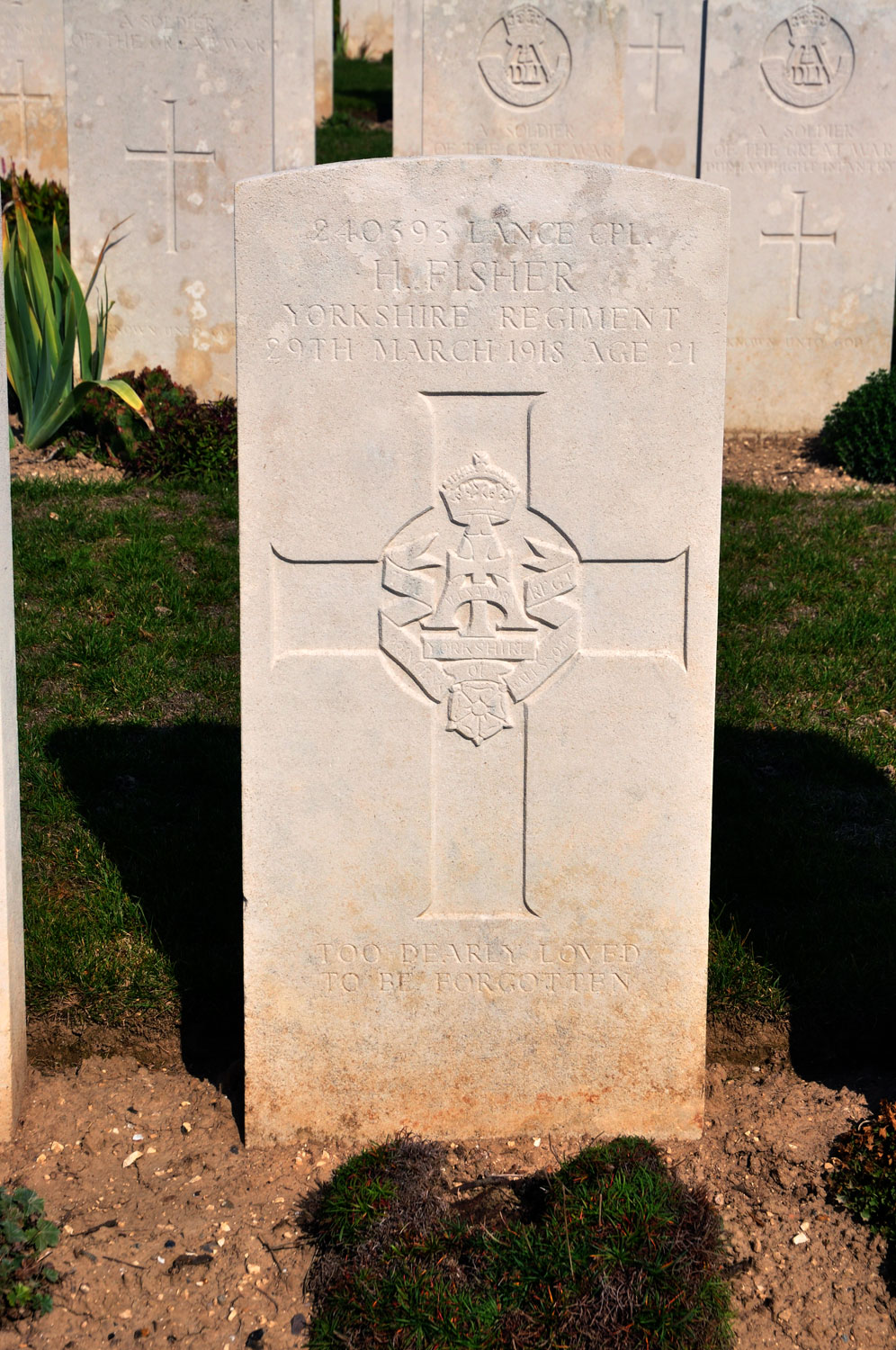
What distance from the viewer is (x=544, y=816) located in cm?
315

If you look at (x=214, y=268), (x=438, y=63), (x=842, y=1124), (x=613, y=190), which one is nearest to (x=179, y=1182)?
(x=842, y=1124)

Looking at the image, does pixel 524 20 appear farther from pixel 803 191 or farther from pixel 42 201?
pixel 42 201

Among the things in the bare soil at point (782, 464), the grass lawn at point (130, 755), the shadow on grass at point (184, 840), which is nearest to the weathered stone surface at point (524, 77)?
the bare soil at point (782, 464)

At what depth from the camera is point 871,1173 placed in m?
3.02

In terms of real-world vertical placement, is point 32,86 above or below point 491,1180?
above

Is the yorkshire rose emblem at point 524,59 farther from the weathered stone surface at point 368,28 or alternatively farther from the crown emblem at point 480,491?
the weathered stone surface at point 368,28

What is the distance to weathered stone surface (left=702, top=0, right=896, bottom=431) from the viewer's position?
29.0 ft

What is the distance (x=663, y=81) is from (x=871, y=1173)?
1185cm

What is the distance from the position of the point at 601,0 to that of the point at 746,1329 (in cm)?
914

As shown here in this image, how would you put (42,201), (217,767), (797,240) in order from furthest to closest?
(42,201)
(797,240)
(217,767)

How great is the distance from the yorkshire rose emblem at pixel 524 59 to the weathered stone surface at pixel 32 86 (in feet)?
13.6

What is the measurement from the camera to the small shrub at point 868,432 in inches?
318

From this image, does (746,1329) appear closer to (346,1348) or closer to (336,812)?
(346,1348)

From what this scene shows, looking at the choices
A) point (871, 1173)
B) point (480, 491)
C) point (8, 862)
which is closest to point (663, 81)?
point (480, 491)
